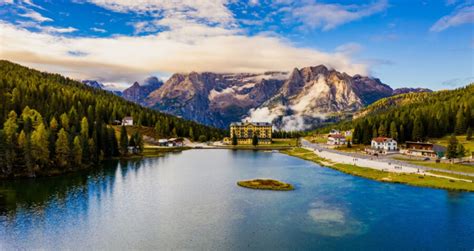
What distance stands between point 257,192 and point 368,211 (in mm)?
25858

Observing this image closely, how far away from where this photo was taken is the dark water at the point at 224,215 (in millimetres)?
52656

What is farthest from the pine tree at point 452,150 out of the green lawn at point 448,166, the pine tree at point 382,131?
Answer: the pine tree at point 382,131

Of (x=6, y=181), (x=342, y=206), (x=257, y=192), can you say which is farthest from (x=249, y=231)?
(x=6, y=181)

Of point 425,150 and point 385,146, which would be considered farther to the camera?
point 385,146

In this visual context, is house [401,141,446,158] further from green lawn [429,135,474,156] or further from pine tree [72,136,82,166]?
pine tree [72,136,82,166]

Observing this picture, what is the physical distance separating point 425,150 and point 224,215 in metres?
107

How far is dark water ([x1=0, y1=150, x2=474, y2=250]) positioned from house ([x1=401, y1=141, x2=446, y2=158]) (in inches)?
2142

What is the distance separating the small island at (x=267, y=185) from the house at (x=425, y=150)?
7293 centimetres

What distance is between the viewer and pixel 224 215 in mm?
66000

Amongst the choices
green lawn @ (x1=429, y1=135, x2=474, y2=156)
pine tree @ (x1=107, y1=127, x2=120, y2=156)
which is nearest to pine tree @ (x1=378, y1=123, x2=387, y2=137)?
green lawn @ (x1=429, y1=135, x2=474, y2=156)

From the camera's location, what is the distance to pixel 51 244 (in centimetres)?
5125

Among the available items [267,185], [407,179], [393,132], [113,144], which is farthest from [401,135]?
[113,144]

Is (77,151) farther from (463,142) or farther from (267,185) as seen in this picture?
(463,142)

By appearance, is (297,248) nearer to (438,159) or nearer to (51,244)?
(51,244)
